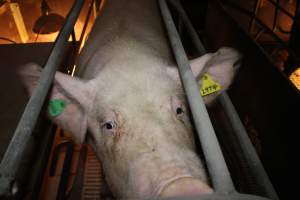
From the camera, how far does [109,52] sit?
2.33 m

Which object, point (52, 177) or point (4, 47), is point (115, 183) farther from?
point (4, 47)

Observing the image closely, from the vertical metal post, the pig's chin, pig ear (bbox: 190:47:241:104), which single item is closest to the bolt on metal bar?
pig ear (bbox: 190:47:241:104)

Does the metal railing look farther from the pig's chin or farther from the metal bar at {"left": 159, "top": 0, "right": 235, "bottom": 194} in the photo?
the pig's chin

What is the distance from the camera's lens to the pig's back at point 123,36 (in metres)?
2.32

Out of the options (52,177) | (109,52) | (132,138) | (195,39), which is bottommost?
(52,177)

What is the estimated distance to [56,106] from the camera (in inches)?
80.7

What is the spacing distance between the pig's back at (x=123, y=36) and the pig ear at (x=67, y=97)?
242 mm

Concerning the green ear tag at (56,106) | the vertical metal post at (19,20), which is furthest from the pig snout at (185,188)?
the vertical metal post at (19,20)

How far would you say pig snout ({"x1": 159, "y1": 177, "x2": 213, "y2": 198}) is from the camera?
47.2 inches

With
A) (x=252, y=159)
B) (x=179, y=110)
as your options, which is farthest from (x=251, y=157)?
(x=179, y=110)

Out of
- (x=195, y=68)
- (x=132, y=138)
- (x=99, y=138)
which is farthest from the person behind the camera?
(x=195, y=68)

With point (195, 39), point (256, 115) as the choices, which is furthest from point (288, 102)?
point (195, 39)

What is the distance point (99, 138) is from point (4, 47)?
7.73ft

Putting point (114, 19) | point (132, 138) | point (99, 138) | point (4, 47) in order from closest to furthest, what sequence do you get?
point (132, 138) < point (99, 138) < point (114, 19) < point (4, 47)
